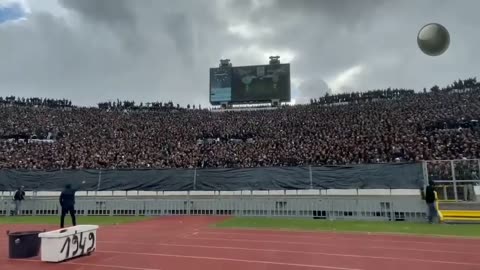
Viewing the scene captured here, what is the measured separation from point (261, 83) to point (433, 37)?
37159 mm

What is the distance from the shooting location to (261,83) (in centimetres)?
4319

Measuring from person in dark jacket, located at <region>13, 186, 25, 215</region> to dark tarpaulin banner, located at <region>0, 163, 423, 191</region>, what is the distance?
1106 mm

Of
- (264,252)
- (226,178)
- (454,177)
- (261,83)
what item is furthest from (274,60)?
(264,252)

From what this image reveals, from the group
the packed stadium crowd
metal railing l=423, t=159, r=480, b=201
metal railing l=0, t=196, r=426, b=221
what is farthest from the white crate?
the packed stadium crowd

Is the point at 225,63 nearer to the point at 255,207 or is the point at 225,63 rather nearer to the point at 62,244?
the point at 255,207

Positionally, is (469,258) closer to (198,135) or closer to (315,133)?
(315,133)

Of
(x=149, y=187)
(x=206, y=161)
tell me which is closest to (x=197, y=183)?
(x=149, y=187)

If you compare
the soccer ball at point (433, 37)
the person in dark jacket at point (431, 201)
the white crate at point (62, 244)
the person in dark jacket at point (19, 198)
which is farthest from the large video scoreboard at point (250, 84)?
the soccer ball at point (433, 37)

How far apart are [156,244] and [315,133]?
21.8m

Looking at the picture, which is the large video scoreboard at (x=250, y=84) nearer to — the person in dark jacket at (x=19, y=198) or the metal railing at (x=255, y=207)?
the metal railing at (x=255, y=207)

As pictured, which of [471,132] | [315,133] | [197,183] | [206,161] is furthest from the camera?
[315,133]

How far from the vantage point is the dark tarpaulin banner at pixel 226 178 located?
1931 centimetres

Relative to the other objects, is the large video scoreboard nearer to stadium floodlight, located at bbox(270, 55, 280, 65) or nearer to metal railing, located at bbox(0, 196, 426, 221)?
stadium floodlight, located at bbox(270, 55, 280, 65)

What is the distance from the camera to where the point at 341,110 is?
36.9 meters
